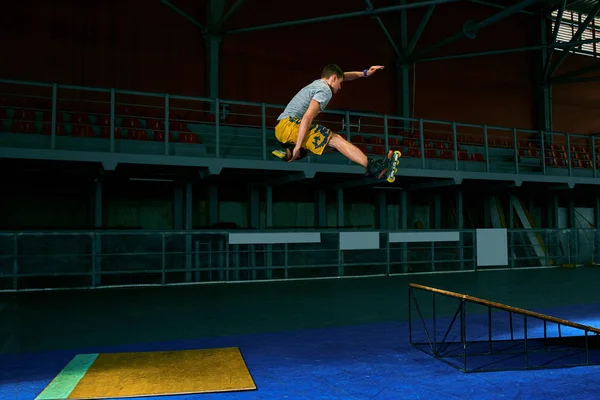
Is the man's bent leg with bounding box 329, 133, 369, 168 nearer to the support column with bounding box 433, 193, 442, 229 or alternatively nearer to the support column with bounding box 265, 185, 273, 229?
the support column with bounding box 265, 185, 273, 229

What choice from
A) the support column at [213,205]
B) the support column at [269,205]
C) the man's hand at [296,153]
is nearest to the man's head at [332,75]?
the man's hand at [296,153]

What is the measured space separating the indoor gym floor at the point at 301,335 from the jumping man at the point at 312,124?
2.13 metres

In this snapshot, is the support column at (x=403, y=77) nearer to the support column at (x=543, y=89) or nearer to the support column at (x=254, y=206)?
the support column at (x=254, y=206)

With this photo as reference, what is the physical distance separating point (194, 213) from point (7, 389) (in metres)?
12.3

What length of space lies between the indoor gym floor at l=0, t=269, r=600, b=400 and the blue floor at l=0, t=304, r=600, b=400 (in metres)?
0.01

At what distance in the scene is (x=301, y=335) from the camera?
6.66 metres

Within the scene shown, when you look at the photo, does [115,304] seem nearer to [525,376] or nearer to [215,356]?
[215,356]

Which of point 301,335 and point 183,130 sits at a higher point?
point 183,130

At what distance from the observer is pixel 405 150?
1602 centimetres

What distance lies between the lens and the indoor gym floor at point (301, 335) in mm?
4395

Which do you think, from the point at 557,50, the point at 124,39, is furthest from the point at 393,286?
the point at 557,50

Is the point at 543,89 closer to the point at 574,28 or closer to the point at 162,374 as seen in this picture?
the point at 574,28

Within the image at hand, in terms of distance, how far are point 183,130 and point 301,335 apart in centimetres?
906

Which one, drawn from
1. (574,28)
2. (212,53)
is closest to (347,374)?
(212,53)
